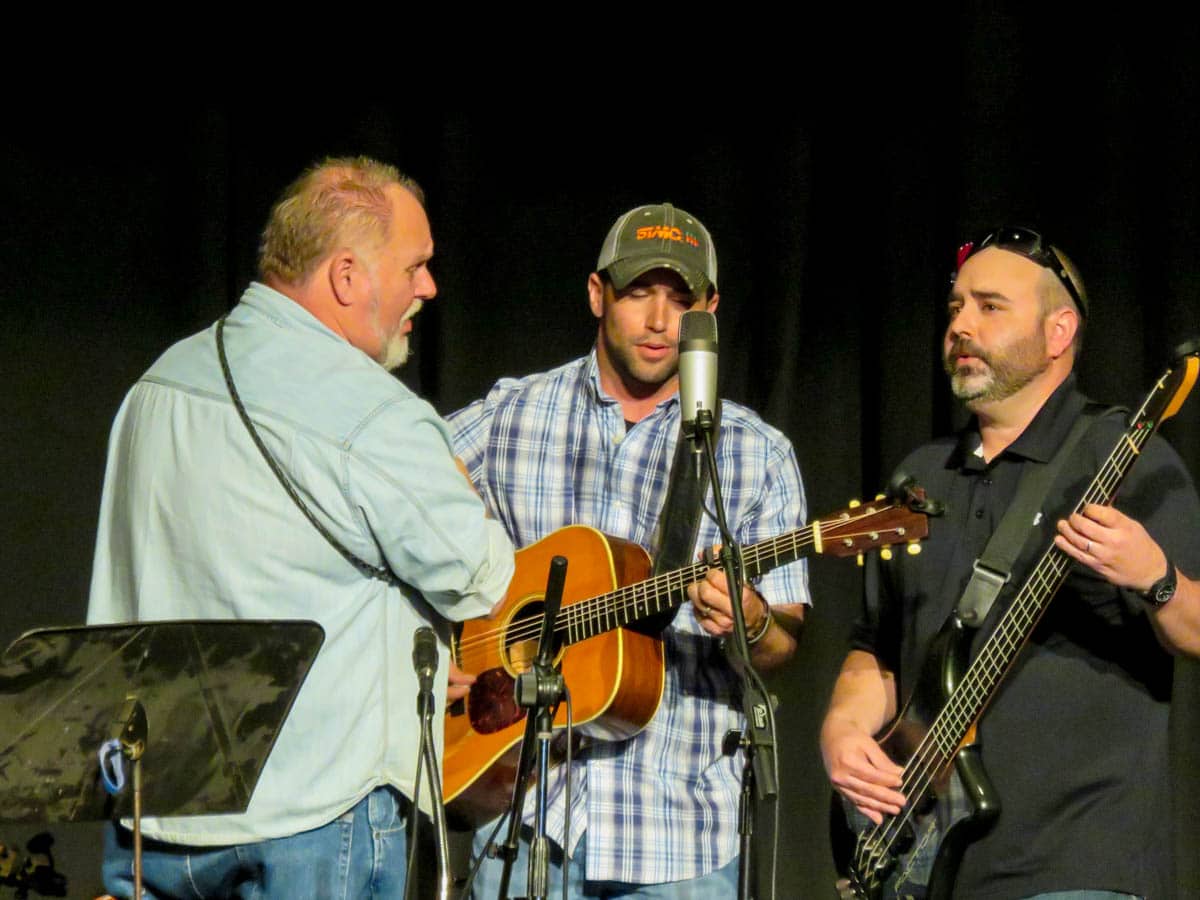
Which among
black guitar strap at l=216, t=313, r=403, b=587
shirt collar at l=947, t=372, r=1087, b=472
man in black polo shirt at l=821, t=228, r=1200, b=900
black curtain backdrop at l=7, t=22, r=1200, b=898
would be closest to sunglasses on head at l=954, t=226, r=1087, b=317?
man in black polo shirt at l=821, t=228, r=1200, b=900

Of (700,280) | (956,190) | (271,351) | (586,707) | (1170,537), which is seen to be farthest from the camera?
(956,190)

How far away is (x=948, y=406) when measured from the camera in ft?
13.9

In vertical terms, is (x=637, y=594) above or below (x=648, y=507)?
below

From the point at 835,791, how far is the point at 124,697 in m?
1.70

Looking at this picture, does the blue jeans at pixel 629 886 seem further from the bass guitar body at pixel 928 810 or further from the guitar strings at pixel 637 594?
the guitar strings at pixel 637 594

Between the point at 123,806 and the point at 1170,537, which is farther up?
the point at 1170,537

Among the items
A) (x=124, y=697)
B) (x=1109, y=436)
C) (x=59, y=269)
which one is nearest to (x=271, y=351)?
(x=124, y=697)

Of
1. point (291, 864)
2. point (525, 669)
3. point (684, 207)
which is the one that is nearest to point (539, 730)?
point (291, 864)

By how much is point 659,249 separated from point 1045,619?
4.15 feet

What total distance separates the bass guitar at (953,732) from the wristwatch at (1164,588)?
17 centimetres

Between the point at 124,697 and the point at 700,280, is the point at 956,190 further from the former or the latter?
the point at 124,697

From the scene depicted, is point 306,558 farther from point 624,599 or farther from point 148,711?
point 624,599

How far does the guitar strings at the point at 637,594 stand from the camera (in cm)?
310

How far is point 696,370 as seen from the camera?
263cm
